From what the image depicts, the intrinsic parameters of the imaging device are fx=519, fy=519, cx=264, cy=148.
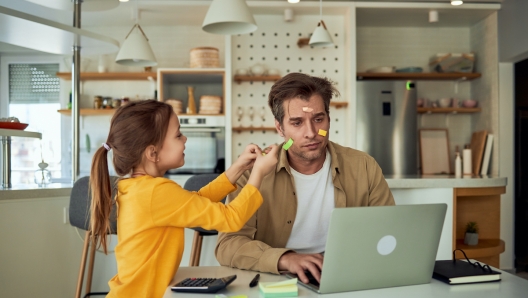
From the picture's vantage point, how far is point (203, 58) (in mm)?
5395

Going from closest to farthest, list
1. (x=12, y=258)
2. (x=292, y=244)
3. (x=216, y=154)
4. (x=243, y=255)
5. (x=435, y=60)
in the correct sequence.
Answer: (x=243, y=255), (x=292, y=244), (x=12, y=258), (x=216, y=154), (x=435, y=60)

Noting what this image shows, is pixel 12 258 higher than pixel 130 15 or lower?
lower

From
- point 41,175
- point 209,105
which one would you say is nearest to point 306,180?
point 41,175

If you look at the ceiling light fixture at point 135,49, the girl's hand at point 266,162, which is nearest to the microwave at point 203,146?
the ceiling light fixture at point 135,49

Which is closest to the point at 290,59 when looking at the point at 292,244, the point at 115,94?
the point at 115,94

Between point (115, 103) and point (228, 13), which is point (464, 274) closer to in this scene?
point (228, 13)

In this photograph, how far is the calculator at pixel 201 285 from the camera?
4.16ft

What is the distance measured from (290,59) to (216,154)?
1.31m

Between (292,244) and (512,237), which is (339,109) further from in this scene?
(292,244)

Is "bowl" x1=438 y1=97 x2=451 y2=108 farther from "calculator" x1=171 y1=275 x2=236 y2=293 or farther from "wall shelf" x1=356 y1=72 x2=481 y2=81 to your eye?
"calculator" x1=171 y1=275 x2=236 y2=293

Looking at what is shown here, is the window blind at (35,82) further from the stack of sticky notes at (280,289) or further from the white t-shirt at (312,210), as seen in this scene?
the stack of sticky notes at (280,289)

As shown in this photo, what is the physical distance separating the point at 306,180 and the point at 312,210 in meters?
0.12

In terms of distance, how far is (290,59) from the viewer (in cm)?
565

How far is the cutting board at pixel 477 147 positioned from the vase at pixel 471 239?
77.4 inches
